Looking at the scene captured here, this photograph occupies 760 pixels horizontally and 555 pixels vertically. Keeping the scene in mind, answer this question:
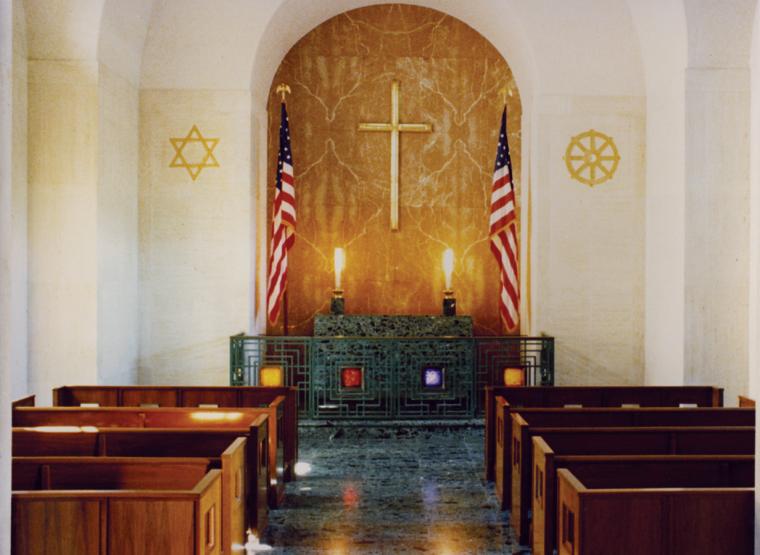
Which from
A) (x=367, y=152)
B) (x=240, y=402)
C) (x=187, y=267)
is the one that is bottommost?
(x=240, y=402)

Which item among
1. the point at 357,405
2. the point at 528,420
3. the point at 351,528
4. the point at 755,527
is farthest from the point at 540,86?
the point at 755,527

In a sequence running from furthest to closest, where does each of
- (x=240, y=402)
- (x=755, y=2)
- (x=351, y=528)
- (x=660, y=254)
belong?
(x=660, y=254)
(x=755, y=2)
(x=240, y=402)
(x=351, y=528)

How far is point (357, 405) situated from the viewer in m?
8.66

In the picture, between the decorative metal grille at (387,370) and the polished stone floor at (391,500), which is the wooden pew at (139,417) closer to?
the polished stone floor at (391,500)

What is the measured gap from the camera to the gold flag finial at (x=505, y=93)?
9.61 meters

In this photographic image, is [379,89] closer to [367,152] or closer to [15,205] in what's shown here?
[367,152]

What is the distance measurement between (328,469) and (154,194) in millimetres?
4347

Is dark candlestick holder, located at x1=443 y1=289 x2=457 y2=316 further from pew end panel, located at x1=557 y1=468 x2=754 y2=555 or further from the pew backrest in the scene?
pew end panel, located at x1=557 y1=468 x2=754 y2=555

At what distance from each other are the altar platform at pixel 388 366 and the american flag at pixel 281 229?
0.63 m

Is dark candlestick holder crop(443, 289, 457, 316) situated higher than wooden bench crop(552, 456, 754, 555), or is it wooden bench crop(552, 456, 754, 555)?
dark candlestick holder crop(443, 289, 457, 316)

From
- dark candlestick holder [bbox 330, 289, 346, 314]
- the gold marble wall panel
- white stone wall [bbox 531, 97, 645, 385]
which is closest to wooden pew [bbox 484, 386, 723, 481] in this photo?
white stone wall [bbox 531, 97, 645, 385]

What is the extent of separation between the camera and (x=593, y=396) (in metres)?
6.16

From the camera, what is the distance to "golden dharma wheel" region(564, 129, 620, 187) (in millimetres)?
8953

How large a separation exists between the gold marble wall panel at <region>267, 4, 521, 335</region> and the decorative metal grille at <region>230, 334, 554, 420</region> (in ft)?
4.82
